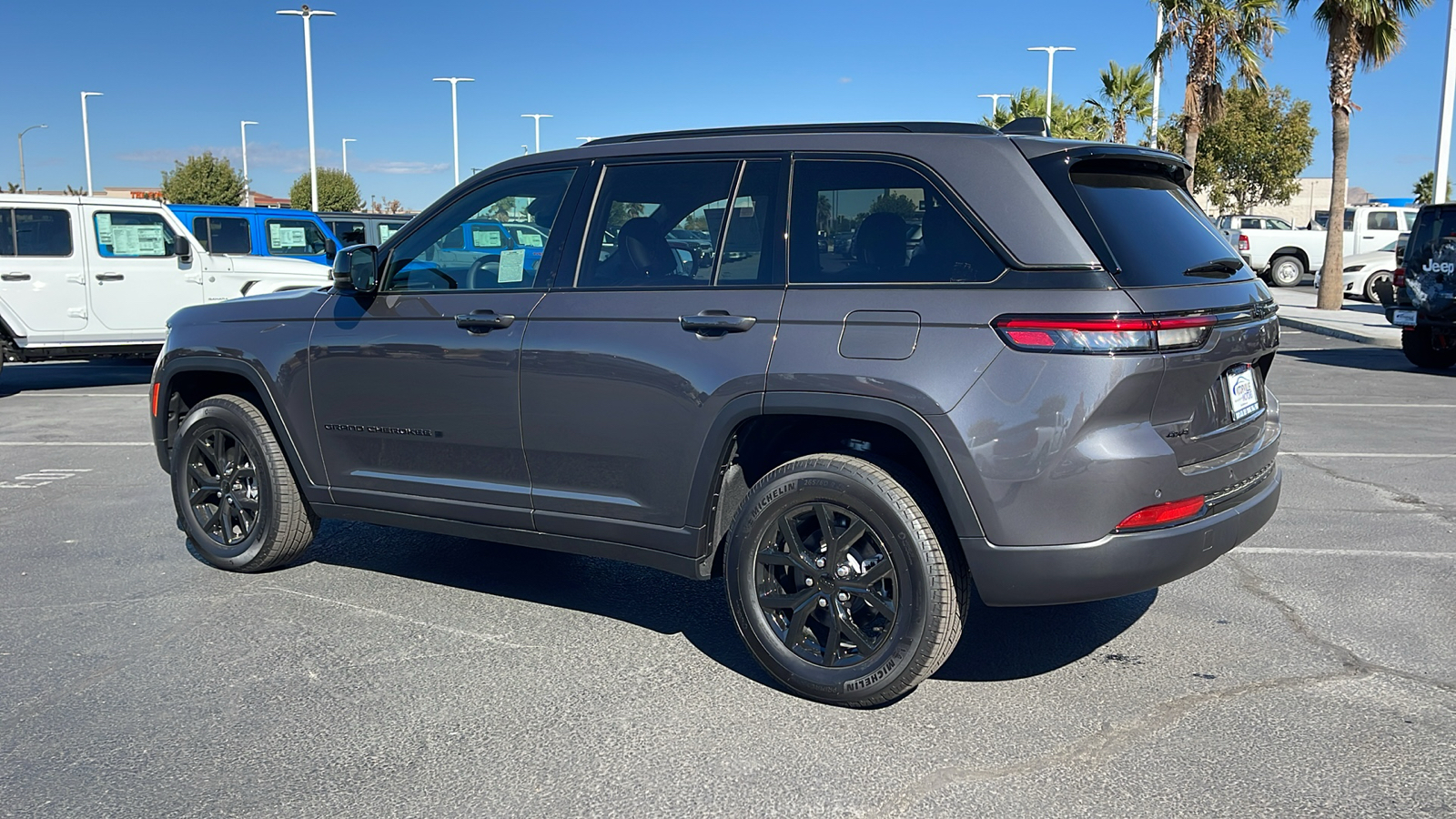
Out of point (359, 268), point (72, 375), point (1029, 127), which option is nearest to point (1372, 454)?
point (1029, 127)

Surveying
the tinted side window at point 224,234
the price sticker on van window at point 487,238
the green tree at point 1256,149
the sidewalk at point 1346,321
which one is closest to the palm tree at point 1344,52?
the sidewalk at point 1346,321

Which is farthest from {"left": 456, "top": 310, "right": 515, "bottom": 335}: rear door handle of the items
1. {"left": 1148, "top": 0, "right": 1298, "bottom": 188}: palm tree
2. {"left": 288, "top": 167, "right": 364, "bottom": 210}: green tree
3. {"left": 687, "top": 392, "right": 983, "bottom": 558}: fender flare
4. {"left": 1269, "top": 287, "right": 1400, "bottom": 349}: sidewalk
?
{"left": 288, "top": 167, "right": 364, "bottom": 210}: green tree

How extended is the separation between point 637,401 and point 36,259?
432 inches

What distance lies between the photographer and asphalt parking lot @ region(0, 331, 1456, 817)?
331 centimetres

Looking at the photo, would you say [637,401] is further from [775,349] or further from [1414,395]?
[1414,395]

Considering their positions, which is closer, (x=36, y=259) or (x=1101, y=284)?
(x=1101, y=284)

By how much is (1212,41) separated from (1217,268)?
1058 inches

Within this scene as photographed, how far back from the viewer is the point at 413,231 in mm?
4930

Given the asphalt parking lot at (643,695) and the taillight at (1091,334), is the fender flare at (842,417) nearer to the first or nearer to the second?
the taillight at (1091,334)

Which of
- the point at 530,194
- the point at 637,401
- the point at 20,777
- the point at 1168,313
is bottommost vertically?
the point at 20,777

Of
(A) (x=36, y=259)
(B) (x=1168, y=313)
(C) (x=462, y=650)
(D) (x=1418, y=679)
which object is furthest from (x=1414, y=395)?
(A) (x=36, y=259)

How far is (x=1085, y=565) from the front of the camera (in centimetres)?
358

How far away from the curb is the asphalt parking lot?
12.1m

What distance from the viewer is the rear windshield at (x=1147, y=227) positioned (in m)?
3.67
